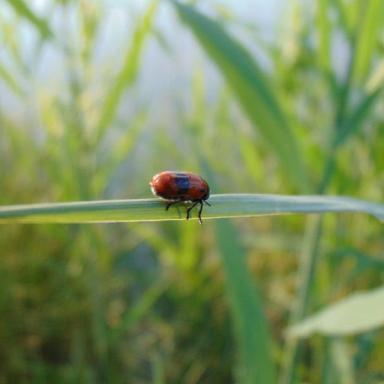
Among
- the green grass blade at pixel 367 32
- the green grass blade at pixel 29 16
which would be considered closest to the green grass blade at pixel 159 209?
the green grass blade at pixel 367 32

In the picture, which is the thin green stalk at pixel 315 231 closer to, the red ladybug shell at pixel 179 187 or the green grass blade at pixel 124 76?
the red ladybug shell at pixel 179 187

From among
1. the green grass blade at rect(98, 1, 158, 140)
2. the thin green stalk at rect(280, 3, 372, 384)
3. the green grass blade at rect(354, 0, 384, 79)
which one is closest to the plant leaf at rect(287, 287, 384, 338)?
the thin green stalk at rect(280, 3, 372, 384)

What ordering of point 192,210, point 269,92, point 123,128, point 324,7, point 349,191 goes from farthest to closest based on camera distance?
point 123,128
point 349,191
point 324,7
point 269,92
point 192,210

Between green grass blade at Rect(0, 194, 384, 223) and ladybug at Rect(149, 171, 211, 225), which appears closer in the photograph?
green grass blade at Rect(0, 194, 384, 223)

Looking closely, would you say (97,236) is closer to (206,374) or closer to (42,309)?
(42,309)

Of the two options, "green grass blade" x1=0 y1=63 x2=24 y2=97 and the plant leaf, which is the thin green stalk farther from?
"green grass blade" x1=0 y1=63 x2=24 y2=97

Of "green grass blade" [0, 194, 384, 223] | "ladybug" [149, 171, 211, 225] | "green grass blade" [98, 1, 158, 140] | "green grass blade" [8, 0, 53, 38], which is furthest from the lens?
"green grass blade" [98, 1, 158, 140]

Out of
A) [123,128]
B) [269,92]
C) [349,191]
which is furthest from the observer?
[123,128]

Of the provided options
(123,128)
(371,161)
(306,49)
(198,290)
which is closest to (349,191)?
(371,161)
